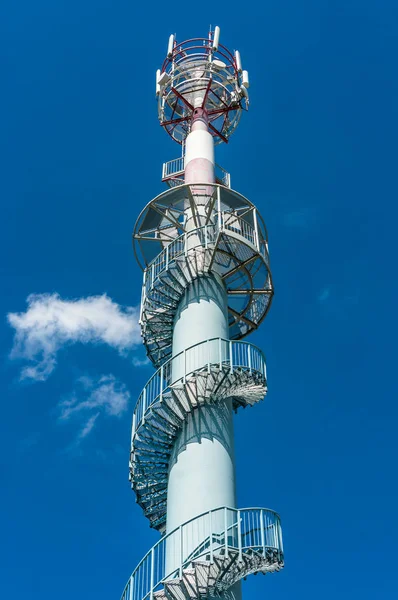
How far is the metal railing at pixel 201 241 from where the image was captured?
25.0 m

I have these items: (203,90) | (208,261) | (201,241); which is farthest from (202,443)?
(203,90)

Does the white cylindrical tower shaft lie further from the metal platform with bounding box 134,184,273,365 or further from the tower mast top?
the tower mast top

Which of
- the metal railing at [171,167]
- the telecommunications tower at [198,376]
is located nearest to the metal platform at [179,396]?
the telecommunications tower at [198,376]

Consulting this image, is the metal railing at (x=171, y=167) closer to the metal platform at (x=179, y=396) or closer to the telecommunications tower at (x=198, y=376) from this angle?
the telecommunications tower at (x=198, y=376)

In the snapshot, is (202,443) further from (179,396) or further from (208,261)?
(208,261)

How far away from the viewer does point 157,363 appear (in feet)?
87.0

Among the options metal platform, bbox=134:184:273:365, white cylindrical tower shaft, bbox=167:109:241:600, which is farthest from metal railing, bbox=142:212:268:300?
white cylindrical tower shaft, bbox=167:109:241:600

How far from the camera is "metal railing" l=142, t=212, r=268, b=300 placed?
984 inches

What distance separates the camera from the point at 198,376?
21.2 metres

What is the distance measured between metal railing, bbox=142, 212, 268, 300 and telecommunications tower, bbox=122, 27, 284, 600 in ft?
0.18

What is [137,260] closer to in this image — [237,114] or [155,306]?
[155,306]

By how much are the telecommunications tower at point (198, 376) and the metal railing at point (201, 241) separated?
0.05m

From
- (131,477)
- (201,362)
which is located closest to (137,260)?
(201,362)

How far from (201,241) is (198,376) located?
20.7ft
